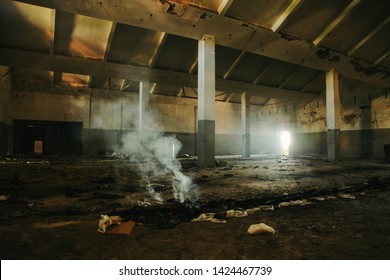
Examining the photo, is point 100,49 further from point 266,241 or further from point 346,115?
point 346,115

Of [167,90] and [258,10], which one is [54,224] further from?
[167,90]

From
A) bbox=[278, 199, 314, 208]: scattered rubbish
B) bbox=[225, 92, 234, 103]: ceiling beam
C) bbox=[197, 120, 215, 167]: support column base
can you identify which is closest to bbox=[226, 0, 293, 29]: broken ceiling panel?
bbox=[197, 120, 215, 167]: support column base

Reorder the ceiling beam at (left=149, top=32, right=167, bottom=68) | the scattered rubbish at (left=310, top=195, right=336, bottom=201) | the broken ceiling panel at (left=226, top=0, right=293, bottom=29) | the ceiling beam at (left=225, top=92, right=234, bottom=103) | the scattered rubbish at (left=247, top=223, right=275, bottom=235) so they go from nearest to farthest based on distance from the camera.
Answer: the scattered rubbish at (left=247, top=223, right=275, bottom=235) → the scattered rubbish at (left=310, top=195, right=336, bottom=201) → the broken ceiling panel at (left=226, top=0, right=293, bottom=29) → the ceiling beam at (left=149, top=32, right=167, bottom=68) → the ceiling beam at (left=225, top=92, right=234, bottom=103)

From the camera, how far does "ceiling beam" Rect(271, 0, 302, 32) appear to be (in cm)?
753

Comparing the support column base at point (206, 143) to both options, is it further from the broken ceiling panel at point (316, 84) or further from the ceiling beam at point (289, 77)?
the broken ceiling panel at point (316, 84)

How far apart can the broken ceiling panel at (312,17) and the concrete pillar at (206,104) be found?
2.98 meters

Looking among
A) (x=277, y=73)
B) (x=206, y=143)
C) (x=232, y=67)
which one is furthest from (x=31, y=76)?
(x=277, y=73)

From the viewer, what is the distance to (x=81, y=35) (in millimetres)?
9195

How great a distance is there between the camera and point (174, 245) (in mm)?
1826

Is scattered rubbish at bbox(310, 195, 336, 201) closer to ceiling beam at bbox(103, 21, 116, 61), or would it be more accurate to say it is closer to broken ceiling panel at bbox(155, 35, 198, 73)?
broken ceiling panel at bbox(155, 35, 198, 73)

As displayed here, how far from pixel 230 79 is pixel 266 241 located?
11.7 metres

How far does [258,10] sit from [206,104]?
350 cm

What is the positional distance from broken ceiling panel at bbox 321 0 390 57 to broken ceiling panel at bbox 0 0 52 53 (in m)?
10.5

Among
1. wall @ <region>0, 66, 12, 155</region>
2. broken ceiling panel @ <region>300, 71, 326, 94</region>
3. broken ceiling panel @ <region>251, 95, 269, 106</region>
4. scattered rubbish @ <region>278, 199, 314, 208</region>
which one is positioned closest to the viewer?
scattered rubbish @ <region>278, 199, 314, 208</region>
